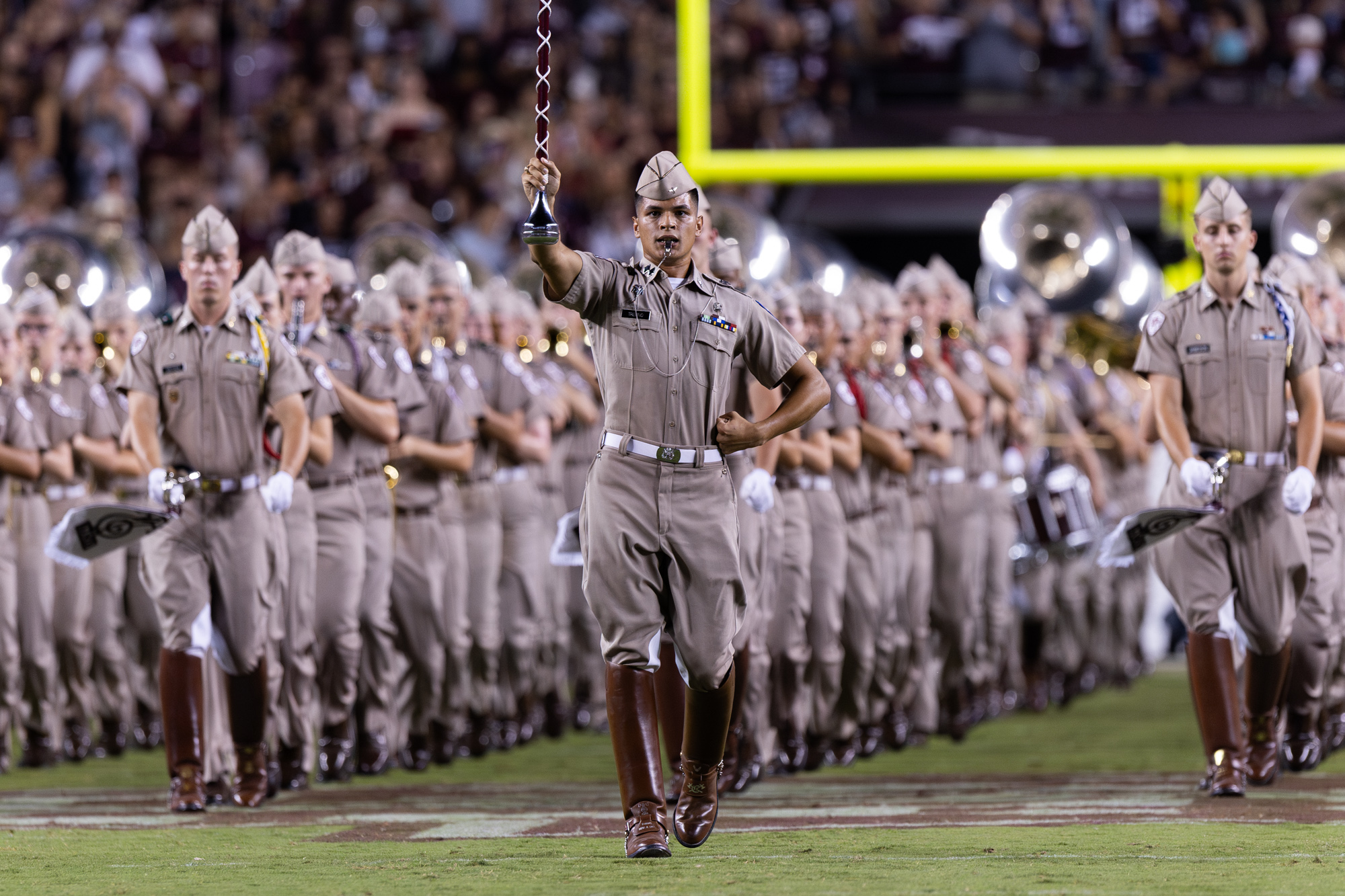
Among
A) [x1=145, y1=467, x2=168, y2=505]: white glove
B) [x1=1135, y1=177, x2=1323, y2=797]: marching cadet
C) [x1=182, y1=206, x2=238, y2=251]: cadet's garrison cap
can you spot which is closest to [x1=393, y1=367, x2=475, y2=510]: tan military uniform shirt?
[x1=182, y1=206, x2=238, y2=251]: cadet's garrison cap

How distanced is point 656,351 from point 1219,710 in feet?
9.59

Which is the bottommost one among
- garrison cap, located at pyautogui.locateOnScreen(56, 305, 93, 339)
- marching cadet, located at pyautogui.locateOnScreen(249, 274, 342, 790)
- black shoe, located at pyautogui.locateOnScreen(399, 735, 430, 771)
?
black shoe, located at pyautogui.locateOnScreen(399, 735, 430, 771)

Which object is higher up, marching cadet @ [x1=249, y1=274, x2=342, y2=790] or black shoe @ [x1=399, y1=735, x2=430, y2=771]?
marching cadet @ [x1=249, y1=274, x2=342, y2=790]

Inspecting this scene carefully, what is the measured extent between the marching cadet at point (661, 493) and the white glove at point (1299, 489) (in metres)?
2.42

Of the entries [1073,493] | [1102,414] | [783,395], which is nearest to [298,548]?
[783,395]

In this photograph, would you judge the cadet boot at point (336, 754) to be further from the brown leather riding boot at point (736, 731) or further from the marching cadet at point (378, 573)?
Result: the brown leather riding boot at point (736, 731)

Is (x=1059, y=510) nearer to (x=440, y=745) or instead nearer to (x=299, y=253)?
(x=440, y=745)

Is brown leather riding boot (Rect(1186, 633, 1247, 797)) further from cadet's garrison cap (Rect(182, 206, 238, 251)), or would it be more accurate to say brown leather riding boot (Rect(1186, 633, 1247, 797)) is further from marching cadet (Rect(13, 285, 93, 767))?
marching cadet (Rect(13, 285, 93, 767))

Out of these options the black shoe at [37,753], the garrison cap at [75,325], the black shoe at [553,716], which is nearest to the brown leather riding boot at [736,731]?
the black shoe at [553,716]

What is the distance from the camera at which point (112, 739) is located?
12.2 metres

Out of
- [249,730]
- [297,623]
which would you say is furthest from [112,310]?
[249,730]

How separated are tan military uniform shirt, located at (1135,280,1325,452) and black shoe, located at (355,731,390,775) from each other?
3.87m

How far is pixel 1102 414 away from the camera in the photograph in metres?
16.8

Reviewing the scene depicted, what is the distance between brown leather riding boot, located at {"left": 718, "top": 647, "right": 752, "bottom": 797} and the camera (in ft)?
30.7
